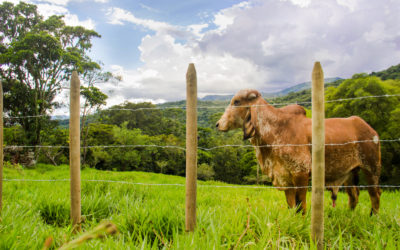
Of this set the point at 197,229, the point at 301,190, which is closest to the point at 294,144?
the point at 301,190

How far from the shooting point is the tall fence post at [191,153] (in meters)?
2.68

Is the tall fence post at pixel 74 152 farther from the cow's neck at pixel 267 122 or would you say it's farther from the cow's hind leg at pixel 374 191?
the cow's hind leg at pixel 374 191

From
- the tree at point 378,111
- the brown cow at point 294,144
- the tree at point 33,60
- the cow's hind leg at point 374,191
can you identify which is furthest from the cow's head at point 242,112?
the tree at point 33,60

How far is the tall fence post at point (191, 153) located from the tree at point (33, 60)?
1887cm

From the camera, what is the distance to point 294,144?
337 cm

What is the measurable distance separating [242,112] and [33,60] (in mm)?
20866

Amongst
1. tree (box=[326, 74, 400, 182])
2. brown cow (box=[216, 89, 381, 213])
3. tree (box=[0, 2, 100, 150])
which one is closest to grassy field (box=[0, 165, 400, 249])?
brown cow (box=[216, 89, 381, 213])

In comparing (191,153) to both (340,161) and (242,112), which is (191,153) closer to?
(242,112)

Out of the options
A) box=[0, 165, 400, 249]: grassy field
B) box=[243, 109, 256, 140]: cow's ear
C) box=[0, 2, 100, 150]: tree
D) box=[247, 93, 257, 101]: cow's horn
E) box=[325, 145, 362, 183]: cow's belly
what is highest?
box=[0, 2, 100, 150]: tree

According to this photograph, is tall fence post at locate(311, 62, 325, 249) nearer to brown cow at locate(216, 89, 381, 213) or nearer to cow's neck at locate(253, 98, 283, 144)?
brown cow at locate(216, 89, 381, 213)

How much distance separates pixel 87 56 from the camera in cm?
2216

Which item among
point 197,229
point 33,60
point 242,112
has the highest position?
point 33,60

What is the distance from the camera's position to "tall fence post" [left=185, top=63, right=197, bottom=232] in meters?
2.68

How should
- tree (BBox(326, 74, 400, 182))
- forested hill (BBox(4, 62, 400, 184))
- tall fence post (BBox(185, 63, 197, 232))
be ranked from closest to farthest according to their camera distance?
tall fence post (BBox(185, 63, 197, 232)) < tree (BBox(326, 74, 400, 182)) < forested hill (BBox(4, 62, 400, 184))
